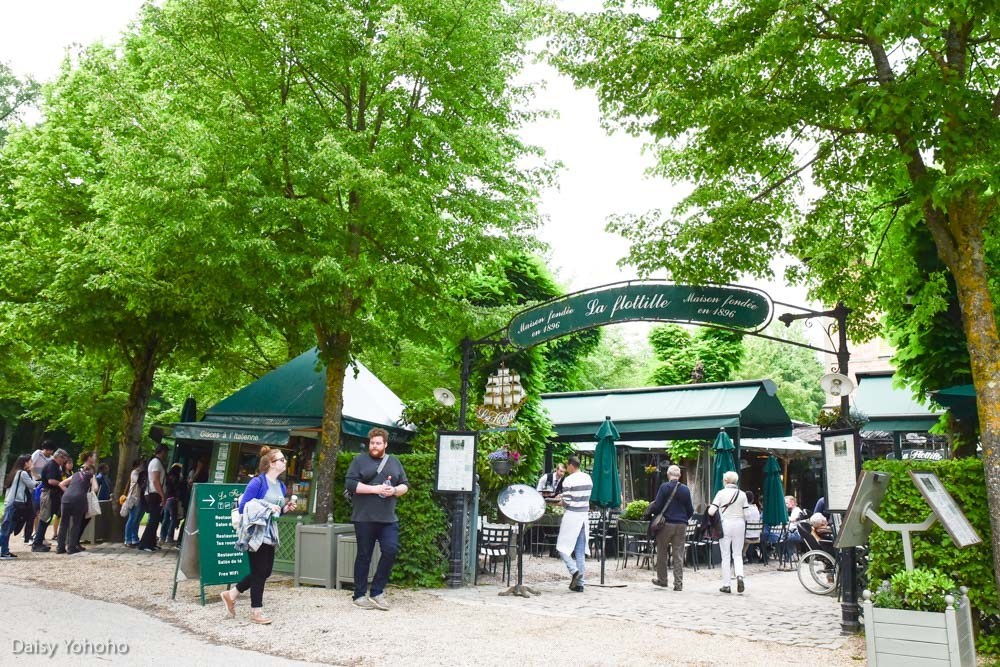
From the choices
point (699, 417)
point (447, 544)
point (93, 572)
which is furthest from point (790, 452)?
point (93, 572)

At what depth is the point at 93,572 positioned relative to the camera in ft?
35.1

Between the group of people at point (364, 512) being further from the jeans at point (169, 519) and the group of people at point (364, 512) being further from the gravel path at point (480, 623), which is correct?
the jeans at point (169, 519)

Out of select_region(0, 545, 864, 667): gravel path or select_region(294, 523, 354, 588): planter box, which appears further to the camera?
select_region(294, 523, 354, 588): planter box

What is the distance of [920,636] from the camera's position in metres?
5.44

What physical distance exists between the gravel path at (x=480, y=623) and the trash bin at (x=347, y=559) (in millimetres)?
317

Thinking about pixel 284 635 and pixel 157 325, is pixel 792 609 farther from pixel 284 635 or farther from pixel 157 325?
pixel 157 325

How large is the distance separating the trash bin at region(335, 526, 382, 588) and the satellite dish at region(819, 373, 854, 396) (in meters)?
5.60

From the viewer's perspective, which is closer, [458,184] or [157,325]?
[458,184]

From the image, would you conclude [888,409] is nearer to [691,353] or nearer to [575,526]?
[575,526]

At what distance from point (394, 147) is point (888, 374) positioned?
1482 centimetres

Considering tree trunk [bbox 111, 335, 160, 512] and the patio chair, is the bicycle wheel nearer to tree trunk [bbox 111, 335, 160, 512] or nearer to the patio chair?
the patio chair

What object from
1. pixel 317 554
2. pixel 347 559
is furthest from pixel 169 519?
pixel 347 559

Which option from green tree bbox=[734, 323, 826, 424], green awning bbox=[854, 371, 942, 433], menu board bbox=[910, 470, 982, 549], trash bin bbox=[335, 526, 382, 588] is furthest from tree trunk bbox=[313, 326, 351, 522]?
green tree bbox=[734, 323, 826, 424]

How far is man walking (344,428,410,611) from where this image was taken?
8.30 meters
